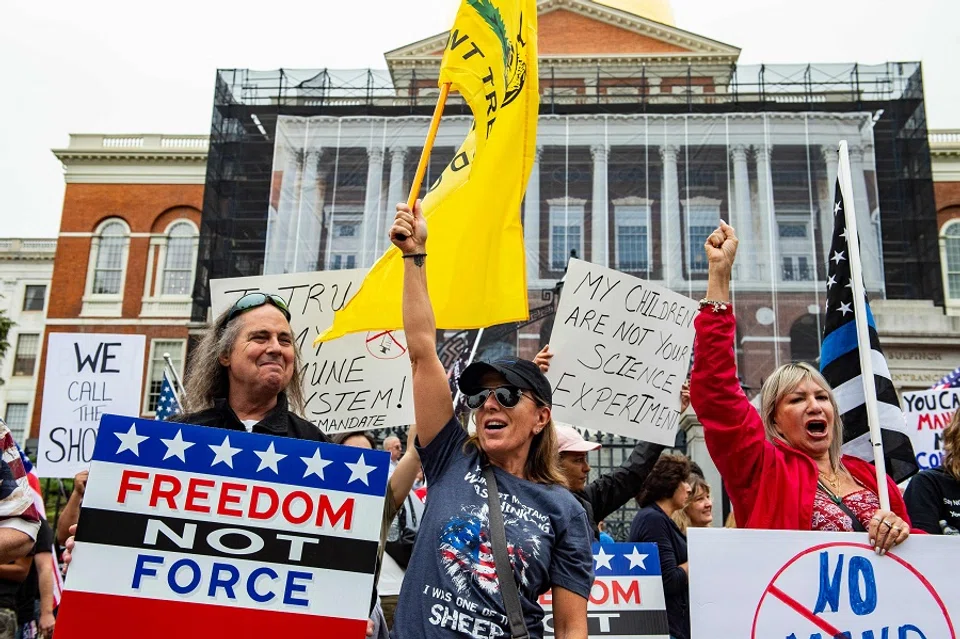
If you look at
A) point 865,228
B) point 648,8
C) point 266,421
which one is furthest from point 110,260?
point 266,421

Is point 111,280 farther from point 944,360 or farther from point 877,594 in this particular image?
point 877,594

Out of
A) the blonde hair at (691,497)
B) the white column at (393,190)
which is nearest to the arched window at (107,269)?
the white column at (393,190)

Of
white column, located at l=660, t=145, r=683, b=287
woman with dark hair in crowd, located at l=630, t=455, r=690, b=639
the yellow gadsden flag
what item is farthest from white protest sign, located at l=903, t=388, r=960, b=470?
white column, located at l=660, t=145, r=683, b=287

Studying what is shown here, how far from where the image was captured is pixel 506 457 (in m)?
2.67

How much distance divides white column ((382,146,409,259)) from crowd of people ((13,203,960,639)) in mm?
24382

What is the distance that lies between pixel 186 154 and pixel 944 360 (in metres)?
28.8

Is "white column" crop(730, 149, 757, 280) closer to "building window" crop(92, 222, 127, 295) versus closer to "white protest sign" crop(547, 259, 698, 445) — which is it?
"white protest sign" crop(547, 259, 698, 445)

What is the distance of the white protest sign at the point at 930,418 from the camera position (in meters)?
7.53

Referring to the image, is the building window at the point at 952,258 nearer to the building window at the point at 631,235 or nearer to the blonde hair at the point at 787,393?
the building window at the point at 631,235

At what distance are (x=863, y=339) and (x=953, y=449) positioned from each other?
3.05 feet

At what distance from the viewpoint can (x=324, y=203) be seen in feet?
92.9

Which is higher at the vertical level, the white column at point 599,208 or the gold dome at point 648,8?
the gold dome at point 648,8

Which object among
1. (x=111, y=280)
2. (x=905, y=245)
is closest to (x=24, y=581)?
(x=905, y=245)

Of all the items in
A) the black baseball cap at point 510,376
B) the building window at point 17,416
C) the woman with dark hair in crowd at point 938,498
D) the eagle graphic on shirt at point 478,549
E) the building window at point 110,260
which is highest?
the building window at point 110,260
